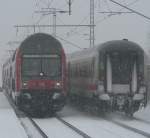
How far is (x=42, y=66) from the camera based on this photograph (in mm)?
24891

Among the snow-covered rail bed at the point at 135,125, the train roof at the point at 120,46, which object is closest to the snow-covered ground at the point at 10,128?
the snow-covered rail bed at the point at 135,125

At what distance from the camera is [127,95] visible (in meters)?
23.5

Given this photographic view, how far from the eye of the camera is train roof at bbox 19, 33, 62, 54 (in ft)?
82.4

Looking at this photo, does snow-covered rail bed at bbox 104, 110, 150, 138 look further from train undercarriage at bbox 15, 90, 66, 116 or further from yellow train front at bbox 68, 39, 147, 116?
train undercarriage at bbox 15, 90, 66, 116

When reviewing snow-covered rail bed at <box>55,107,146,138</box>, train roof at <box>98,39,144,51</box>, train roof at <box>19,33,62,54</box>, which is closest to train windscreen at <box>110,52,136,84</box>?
train roof at <box>98,39,144,51</box>

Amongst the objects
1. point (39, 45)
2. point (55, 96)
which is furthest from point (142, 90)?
point (39, 45)

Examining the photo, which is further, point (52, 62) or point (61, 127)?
point (52, 62)

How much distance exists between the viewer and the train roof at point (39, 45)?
25109mm

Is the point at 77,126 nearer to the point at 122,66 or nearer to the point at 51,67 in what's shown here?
the point at 122,66

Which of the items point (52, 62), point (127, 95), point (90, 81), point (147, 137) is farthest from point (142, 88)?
point (147, 137)

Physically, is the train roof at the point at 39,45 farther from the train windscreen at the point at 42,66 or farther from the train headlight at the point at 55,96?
the train headlight at the point at 55,96

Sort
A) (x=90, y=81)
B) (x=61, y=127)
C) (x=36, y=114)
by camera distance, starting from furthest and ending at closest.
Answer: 1. (x=36, y=114)
2. (x=90, y=81)
3. (x=61, y=127)

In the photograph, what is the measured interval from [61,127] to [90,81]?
478 cm

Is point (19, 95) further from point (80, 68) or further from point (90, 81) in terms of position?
point (80, 68)
